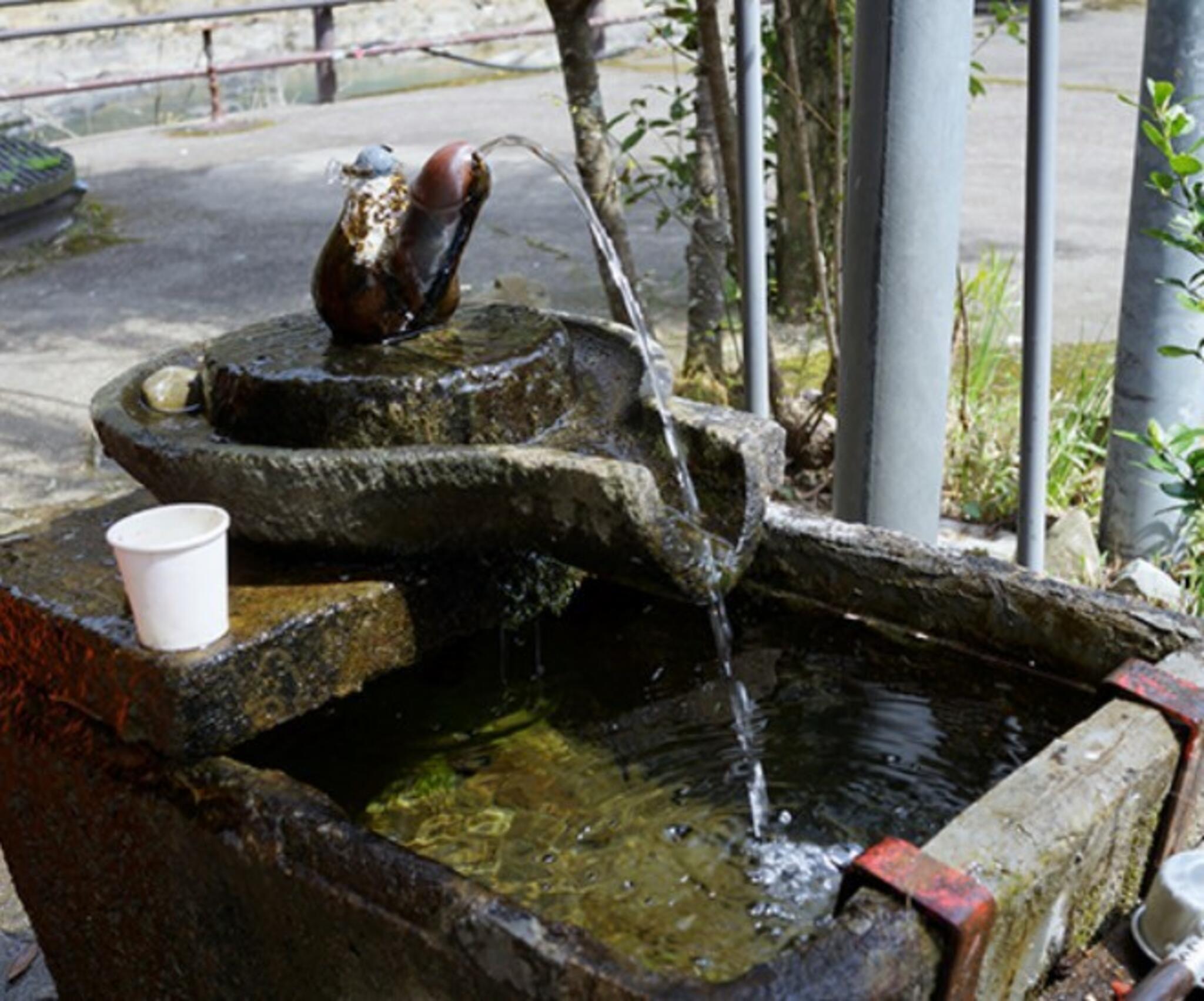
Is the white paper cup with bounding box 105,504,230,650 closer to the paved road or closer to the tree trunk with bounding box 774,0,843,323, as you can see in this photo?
the paved road

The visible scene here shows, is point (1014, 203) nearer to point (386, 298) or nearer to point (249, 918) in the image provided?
point (386, 298)

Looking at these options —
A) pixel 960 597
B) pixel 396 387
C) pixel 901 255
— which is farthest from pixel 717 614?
pixel 901 255

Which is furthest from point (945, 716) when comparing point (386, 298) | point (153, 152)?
point (153, 152)

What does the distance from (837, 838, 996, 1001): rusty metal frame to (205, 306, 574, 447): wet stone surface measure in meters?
1.02

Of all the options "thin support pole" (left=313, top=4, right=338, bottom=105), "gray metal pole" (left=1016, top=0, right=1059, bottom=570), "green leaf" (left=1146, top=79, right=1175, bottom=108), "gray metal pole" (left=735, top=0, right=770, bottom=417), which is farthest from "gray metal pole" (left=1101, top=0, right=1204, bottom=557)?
"thin support pole" (left=313, top=4, right=338, bottom=105)

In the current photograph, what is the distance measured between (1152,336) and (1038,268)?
81 cm

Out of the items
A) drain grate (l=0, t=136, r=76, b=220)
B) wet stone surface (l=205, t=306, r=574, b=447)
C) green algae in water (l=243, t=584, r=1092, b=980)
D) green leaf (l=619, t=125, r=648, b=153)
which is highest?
green leaf (l=619, t=125, r=648, b=153)

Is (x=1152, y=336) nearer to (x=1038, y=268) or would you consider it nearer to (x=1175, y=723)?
(x=1038, y=268)

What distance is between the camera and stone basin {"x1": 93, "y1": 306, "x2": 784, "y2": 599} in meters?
2.35

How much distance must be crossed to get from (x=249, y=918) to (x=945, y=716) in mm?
1258

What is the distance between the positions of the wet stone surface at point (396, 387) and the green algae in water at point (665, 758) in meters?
0.52

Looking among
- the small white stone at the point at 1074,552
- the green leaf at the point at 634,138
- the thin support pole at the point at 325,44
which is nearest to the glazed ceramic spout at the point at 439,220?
the small white stone at the point at 1074,552

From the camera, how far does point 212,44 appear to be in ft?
37.1

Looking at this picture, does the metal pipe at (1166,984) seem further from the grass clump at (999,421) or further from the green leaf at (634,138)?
the green leaf at (634,138)
